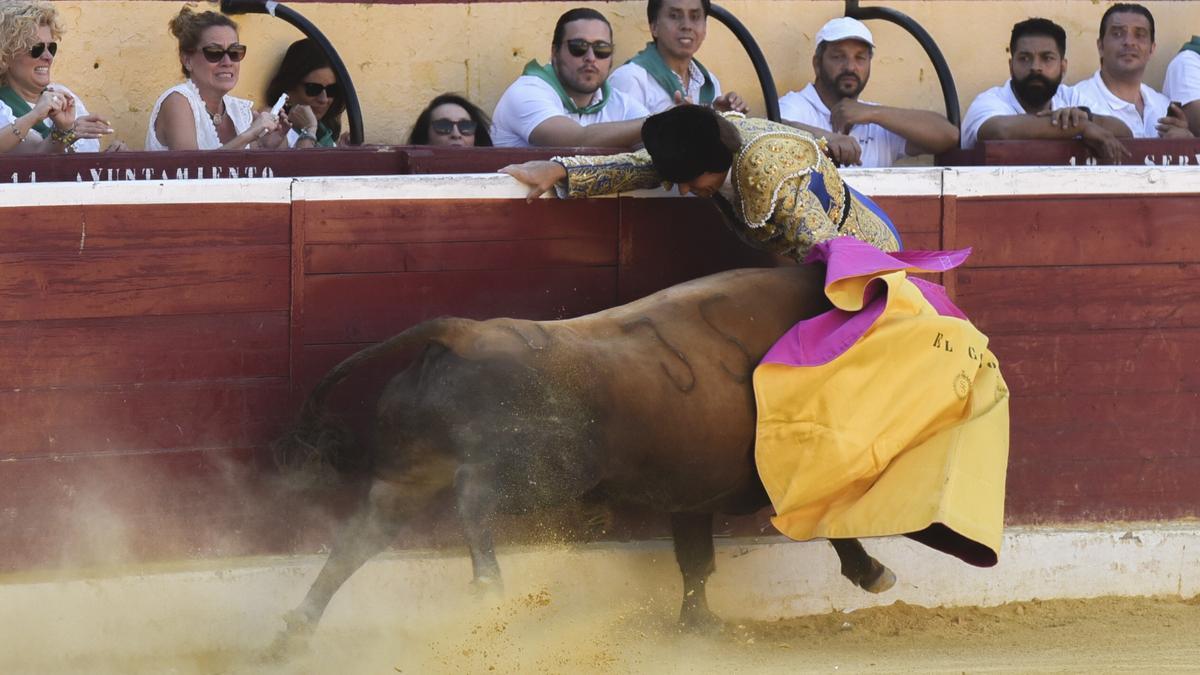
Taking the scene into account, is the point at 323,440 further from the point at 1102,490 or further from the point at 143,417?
the point at 1102,490

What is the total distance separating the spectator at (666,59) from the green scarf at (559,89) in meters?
0.12

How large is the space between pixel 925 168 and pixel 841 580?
1.30 meters

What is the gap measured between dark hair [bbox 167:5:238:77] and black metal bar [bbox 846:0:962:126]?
97.2 inches

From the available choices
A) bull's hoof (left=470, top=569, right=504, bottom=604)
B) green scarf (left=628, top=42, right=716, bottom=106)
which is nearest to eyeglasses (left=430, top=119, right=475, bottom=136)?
green scarf (left=628, top=42, right=716, bottom=106)

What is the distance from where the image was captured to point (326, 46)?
5633 millimetres

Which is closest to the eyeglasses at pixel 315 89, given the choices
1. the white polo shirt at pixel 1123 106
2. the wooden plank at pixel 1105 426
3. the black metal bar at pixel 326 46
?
the black metal bar at pixel 326 46

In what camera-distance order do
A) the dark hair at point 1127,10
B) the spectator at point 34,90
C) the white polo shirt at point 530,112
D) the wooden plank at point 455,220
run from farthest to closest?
1. the dark hair at point 1127,10
2. the white polo shirt at point 530,112
3. the spectator at point 34,90
4. the wooden plank at point 455,220

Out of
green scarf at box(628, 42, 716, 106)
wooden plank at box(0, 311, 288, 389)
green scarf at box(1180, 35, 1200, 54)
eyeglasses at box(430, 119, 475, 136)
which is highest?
green scarf at box(1180, 35, 1200, 54)

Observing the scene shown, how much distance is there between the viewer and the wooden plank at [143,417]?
4.51 m

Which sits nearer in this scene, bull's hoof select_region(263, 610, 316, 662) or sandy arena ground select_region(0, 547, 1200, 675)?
bull's hoof select_region(263, 610, 316, 662)

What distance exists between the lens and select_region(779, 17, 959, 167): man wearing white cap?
586 cm

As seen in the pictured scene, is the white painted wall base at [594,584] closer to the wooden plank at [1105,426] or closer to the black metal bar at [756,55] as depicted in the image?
the wooden plank at [1105,426]

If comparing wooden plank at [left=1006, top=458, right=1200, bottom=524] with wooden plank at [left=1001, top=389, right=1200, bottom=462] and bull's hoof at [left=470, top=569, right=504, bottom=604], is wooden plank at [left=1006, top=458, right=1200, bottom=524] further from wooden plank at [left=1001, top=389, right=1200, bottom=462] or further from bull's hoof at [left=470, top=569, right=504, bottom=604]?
bull's hoof at [left=470, top=569, right=504, bottom=604]

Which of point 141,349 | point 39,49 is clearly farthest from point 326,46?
point 141,349
